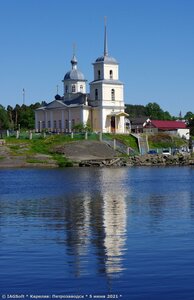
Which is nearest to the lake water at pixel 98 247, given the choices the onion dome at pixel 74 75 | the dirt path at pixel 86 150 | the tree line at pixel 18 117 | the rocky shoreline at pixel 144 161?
the rocky shoreline at pixel 144 161

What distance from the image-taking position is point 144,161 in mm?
89125

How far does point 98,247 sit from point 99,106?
277ft

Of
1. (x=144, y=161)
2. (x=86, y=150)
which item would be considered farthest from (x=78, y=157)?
(x=144, y=161)

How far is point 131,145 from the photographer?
317ft

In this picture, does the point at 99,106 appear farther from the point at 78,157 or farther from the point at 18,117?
the point at 18,117

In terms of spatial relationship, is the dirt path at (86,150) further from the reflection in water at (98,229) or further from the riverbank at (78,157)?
the reflection in water at (98,229)

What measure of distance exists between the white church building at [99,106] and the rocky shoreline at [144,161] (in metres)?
14.5

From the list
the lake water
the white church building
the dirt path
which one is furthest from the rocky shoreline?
the lake water

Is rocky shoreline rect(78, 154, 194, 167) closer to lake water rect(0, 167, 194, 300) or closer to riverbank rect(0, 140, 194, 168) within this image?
riverbank rect(0, 140, 194, 168)

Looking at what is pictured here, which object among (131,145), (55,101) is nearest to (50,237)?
(131,145)

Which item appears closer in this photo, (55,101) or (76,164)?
(76,164)

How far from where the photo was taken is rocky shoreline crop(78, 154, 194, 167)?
84.3m

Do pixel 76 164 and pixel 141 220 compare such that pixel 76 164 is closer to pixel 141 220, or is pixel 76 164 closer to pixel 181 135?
pixel 181 135

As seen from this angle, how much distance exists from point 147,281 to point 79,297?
2.20 meters
